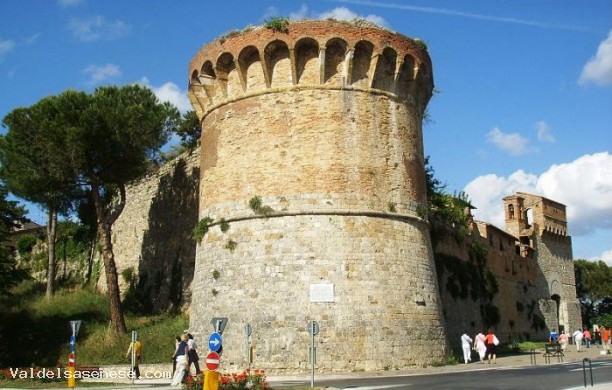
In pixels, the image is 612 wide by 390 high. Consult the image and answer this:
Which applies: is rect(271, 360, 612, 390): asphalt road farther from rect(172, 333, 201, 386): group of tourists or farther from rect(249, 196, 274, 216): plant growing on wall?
rect(249, 196, 274, 216): plant growing on wall

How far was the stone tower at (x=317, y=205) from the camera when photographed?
16.5 metres

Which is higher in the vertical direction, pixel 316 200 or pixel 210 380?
pixel 316 200

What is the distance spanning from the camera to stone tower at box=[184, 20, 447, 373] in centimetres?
1655

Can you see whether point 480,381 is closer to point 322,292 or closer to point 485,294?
point 322,292

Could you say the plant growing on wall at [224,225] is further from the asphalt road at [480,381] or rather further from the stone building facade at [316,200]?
the asphalt road at [480,381]

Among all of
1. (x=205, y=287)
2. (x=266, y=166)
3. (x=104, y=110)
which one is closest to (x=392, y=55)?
(x=266, y=166)

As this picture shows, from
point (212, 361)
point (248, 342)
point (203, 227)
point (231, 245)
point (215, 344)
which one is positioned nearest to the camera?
point (212, 361)

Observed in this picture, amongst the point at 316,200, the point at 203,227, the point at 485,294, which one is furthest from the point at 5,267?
the point at 485,294

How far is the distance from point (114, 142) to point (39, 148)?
275 centimetres

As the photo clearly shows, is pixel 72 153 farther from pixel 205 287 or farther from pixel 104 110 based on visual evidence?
pixel 205 287

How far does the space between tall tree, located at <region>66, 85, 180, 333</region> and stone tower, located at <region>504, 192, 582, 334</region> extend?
22.9m

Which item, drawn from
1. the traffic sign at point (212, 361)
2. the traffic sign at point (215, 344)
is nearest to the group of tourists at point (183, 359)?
the traffic sign at point (215, 344)

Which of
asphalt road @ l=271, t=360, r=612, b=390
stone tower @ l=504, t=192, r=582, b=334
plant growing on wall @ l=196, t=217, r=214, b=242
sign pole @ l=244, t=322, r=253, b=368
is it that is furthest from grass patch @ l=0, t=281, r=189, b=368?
stone tower @ l=504, t=192, r=582, b=334

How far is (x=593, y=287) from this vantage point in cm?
6056
